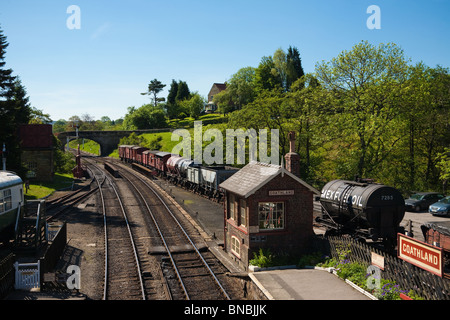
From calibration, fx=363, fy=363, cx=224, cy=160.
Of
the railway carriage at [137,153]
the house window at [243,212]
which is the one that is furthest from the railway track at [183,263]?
the railway carriage at [137,153]

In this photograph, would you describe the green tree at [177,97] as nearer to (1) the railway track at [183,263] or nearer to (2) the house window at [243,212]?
(1) the railway track at [183,263]

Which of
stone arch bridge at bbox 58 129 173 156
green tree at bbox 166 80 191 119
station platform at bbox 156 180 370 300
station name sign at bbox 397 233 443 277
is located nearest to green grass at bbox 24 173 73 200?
station platform at bbox 156 180 370 300

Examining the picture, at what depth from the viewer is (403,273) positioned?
41.3 ft

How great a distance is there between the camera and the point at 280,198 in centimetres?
1705

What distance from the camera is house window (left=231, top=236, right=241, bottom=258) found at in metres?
17.7

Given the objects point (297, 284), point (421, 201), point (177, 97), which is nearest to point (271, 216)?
point (297, 284)

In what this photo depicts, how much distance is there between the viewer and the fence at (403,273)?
1124 cm

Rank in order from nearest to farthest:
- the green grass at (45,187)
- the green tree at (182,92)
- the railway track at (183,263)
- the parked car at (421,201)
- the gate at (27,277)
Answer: the gate at (27,277), the railway track at (183,263), the parked car at (421,201), the green grass at (45,187), the green tree at (182,92)

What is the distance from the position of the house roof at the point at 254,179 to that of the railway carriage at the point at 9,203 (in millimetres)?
10423

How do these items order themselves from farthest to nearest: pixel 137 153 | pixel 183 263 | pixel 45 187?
pixel 137 153
pixel 45 187
pixel 183 263

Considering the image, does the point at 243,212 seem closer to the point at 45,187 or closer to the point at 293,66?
the point at 45,187

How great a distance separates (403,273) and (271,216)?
6413 millimetres
